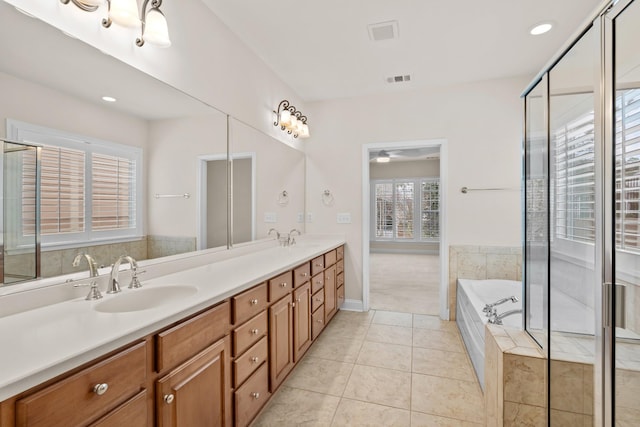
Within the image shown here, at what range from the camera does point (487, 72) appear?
10.1 feet

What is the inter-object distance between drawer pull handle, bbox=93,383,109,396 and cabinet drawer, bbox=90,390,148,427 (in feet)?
0.23

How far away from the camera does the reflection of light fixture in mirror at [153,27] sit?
1486 millimetres

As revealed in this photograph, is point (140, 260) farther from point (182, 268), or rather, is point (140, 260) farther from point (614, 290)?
point (614, 290)

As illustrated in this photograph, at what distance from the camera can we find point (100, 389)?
2.76ft

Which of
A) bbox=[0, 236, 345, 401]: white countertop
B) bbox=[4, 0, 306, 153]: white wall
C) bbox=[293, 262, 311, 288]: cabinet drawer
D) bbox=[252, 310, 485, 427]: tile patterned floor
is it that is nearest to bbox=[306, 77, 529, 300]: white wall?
bbox=[4, 0, 306, 153]: white wall

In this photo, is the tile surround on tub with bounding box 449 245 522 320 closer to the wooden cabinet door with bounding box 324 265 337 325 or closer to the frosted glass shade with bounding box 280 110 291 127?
the wooden cabinet door with bounding box 324 265 337 325

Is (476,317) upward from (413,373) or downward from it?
upward

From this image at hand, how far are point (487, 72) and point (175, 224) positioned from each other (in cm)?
322

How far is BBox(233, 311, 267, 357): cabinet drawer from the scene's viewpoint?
4.82 ft

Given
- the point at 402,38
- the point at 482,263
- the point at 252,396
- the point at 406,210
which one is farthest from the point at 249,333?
the point at 406,210

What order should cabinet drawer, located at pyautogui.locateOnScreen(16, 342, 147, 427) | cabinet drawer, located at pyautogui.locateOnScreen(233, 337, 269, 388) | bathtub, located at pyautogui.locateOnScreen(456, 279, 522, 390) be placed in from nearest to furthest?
cabinet drawer, located at pyautogui.locateOnScreen(16, 342, 147, 427), cabinet drawer, located at pyautogui.locateOnScreen(233, 337, 269, 388), bathtub, located at pyautogui.locateOnScreen(456, 279, 522, 390)

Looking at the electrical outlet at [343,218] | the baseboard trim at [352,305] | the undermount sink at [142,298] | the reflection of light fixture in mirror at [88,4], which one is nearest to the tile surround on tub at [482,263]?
the baseboard trim at [352,305]

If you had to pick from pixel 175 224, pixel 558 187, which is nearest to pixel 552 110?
pixel 558 187

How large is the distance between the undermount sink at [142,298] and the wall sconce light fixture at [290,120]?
81.6 inches
